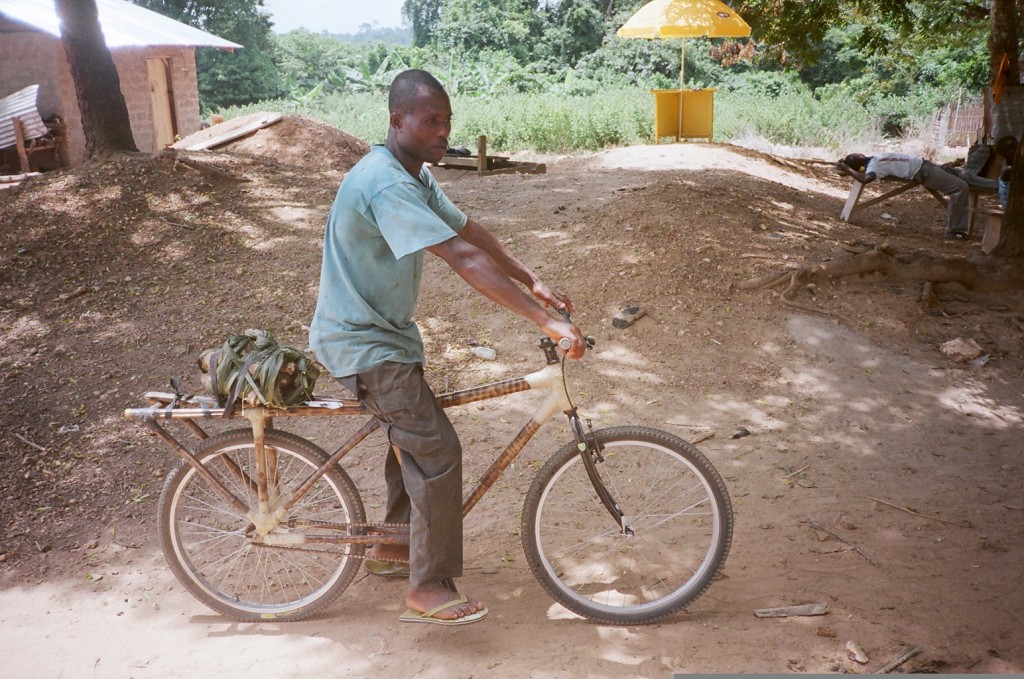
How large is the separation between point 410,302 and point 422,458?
1.87 feet

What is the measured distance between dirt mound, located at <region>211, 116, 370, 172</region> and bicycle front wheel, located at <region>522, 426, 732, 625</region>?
813cm

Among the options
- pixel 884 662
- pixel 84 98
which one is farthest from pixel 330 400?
pixel 84 98

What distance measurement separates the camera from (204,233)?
7.90 metres

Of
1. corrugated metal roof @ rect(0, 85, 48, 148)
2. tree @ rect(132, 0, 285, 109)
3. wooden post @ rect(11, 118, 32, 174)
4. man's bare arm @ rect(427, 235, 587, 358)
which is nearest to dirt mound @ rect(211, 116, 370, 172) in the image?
wooden post @ rect(11, 118, 32, 174)

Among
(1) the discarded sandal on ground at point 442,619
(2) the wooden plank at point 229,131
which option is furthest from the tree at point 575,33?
(1) the discarded sandal on ground at point 442,619

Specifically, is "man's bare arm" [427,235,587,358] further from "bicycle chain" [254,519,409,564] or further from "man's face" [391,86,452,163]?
"bicycle chain" [254,519,409,564]

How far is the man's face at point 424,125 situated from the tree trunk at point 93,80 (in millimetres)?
7572

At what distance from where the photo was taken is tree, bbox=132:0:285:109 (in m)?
34.3

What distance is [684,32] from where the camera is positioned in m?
14.3

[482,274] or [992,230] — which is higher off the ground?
[482,274]

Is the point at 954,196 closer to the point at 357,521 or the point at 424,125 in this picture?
the point at 424,125

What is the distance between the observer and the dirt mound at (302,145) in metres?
11.5

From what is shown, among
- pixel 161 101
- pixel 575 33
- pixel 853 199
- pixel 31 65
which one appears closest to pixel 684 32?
pixel 853 199

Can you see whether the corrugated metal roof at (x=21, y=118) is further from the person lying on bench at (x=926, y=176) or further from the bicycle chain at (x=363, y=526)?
the bicycle chain at (x=363, y=526)
